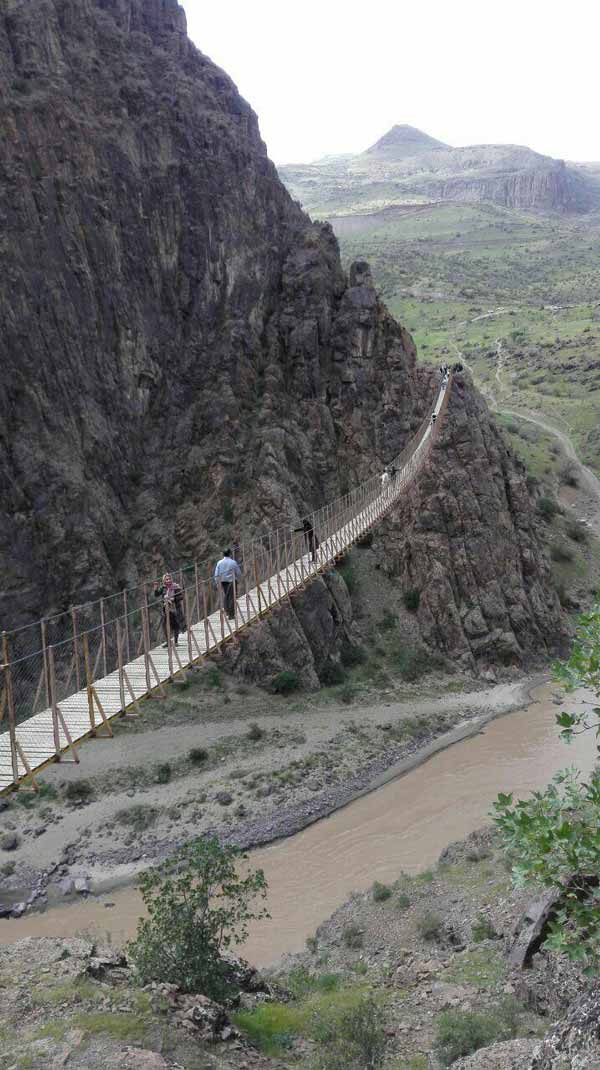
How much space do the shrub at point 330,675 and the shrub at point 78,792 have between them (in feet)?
26.5

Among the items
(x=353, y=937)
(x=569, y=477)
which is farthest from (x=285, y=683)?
(x=569, y=477)

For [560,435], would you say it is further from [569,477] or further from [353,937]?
[353,937]

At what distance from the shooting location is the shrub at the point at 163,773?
19.5m

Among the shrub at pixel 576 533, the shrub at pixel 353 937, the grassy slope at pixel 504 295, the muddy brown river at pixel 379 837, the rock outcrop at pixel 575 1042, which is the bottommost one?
the muddy brown river at pixel 379 837

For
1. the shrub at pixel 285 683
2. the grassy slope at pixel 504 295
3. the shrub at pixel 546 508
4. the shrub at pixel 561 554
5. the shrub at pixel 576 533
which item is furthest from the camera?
the grassy slope at pixel 504 295

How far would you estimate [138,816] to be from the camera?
59.7 ft

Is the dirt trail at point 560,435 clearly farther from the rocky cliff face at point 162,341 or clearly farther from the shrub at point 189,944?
the shrub at point 189,944

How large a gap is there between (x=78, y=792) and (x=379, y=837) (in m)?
7.49

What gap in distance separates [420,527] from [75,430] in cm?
1245

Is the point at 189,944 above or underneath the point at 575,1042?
underneath

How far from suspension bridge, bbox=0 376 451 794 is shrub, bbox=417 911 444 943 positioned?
541 centimetres

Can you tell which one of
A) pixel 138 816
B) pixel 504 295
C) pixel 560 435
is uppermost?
pixel 504 295

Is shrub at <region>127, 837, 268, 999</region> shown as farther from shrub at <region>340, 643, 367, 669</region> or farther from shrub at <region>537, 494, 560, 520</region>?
shrub at <region>537, 494, 560, 520</region>

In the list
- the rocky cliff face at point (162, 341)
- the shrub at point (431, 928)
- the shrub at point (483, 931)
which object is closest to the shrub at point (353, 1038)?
the shrub at point (483, 931)
